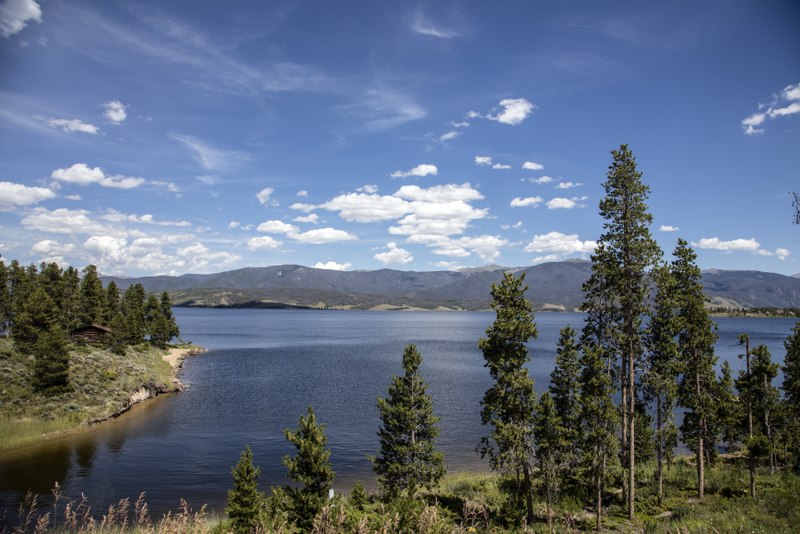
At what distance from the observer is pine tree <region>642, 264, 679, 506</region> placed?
106ft

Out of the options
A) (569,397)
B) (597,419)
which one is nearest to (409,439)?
(569,397)

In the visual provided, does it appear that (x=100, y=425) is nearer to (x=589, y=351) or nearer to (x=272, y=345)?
(x=589, y=351)

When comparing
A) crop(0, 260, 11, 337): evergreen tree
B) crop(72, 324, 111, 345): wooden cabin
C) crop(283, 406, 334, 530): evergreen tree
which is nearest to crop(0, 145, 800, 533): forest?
crop(283, 406, 334, 530): evergreen tree

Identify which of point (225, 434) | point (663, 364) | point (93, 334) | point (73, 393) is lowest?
point (225, 434)

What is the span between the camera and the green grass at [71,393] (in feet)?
163

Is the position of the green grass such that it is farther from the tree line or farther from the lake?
the tree line

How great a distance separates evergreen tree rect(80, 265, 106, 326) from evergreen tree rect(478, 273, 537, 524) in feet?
296

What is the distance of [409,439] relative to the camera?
3247 cm

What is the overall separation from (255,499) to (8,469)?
30.9 metres

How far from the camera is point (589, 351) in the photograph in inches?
1219

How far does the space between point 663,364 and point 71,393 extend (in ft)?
218

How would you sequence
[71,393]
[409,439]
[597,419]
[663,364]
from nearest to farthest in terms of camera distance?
[597,419] < [409,439] < [663,364] < [71,393]

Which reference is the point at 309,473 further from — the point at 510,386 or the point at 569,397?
the point at 569,397

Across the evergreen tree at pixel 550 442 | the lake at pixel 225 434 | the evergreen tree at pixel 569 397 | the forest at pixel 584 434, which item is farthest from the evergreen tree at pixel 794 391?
the lake at pixel 225 434
